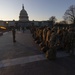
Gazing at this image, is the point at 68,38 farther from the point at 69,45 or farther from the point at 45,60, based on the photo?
the point at 45,60

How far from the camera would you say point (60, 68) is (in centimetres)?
909

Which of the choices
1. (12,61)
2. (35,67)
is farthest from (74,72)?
(12,61)

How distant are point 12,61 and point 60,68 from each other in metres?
3.30

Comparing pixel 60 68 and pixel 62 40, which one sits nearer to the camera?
pixel 60 68

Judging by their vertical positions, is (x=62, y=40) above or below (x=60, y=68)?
above

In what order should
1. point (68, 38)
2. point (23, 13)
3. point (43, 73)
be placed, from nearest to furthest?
point (43, 73)
point (68, 38)
point (23, 13)

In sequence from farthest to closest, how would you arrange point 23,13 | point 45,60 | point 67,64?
point 23,13 < point 45,60 < point 67,64

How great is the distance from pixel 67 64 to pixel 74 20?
78.1 m

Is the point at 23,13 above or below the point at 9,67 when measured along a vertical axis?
above

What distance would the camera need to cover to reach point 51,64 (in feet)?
32.5

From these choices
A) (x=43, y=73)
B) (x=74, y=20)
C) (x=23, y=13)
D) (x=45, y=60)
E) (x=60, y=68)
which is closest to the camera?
(x=43, y=73)

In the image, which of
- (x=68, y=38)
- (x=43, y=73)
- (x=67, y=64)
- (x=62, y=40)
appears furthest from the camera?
(x=62, y=40)

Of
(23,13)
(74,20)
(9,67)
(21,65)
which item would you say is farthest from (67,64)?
(23,13)

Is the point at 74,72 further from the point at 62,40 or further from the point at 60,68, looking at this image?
the point at 62,40
